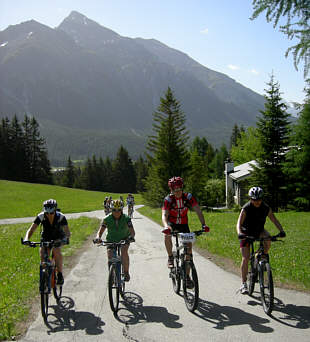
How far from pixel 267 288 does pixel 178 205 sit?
2.48 metres

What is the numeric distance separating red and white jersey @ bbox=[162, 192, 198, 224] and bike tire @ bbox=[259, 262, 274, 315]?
78.2 inches

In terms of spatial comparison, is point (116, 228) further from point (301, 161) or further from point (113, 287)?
point (301, 161)

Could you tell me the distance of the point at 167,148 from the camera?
150ft

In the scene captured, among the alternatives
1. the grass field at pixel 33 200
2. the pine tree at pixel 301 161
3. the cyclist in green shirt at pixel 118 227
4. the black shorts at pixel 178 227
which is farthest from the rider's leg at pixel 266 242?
the grass field at pixel 33 200

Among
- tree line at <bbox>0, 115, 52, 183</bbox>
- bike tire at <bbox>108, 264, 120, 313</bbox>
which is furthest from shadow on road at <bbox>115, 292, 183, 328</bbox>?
tree line at <bbox>0, 115, 52, 183</bbox>

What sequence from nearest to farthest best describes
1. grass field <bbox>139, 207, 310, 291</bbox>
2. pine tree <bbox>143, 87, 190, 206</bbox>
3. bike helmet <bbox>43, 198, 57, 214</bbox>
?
bike helmet <bbox>43, 198, 57, 214</bbox> → grass field <bbox>139, 207, 310, 291</bbox> → pine tree <bbox>143, 87, 190, 206</bbox>

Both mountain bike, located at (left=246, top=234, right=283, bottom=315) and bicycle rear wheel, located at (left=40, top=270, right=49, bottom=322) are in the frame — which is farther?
bicycle rear wheel, located at (left=40, top=270, right=49, bottom=322)

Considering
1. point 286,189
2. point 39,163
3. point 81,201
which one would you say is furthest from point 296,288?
point 39,163

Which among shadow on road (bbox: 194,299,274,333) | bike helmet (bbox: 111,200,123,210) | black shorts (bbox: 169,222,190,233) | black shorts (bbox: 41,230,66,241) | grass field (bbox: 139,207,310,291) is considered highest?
bike helmet (bbox: 111,200,123,210)

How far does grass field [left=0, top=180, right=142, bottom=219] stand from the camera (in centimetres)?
4776

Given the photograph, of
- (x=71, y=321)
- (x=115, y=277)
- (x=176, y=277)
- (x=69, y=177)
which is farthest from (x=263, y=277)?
(x=69, y=177)

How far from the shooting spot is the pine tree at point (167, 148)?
4544 centimetres

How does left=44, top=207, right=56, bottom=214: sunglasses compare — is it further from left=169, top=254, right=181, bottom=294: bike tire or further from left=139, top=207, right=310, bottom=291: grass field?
left=139, top=207, right=310, bottom=291: grass field

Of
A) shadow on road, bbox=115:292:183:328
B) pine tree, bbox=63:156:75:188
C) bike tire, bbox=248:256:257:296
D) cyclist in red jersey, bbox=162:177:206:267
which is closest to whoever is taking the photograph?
shadow on road, bbox=115:292:183:328
